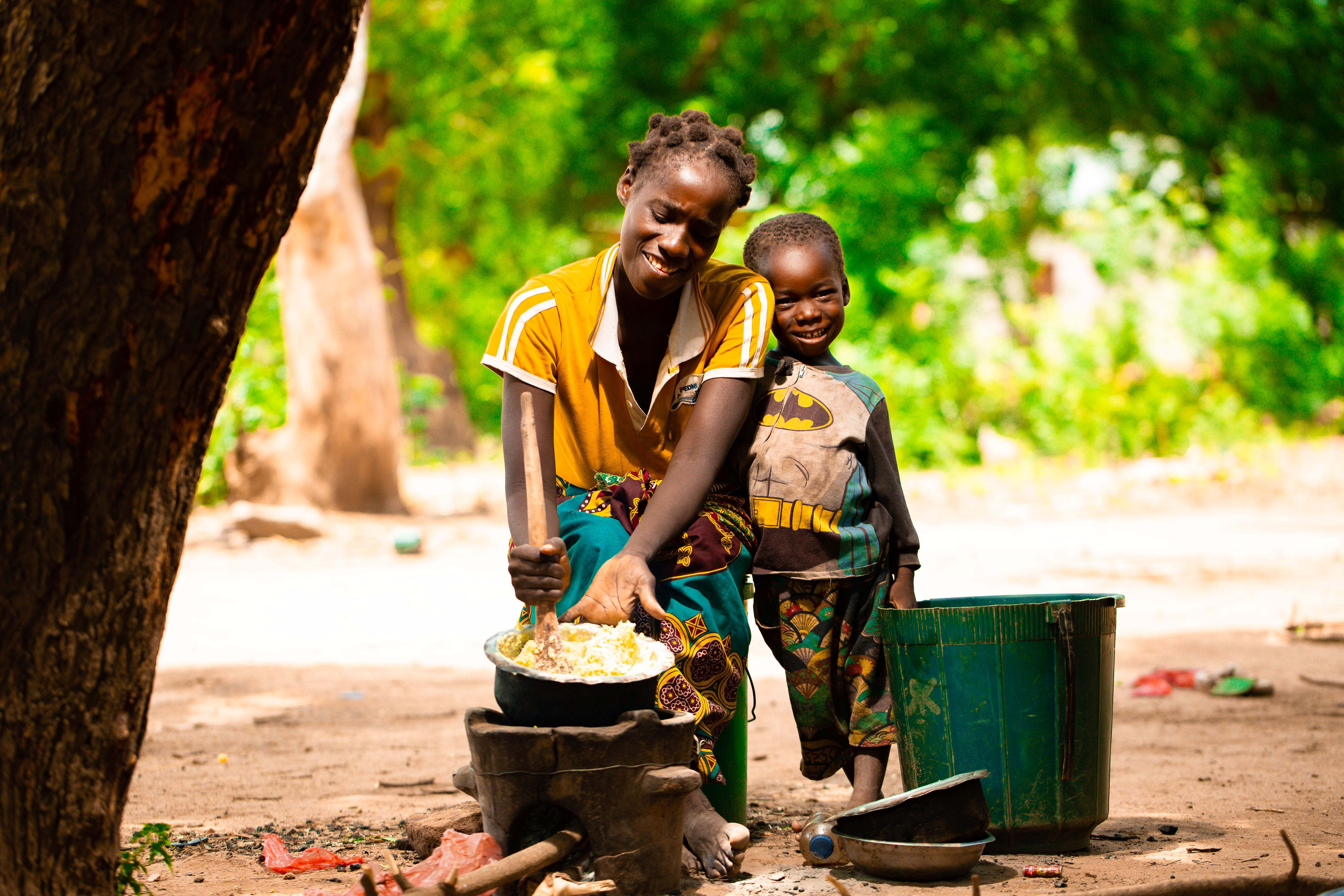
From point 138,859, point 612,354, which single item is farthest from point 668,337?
point 138,859

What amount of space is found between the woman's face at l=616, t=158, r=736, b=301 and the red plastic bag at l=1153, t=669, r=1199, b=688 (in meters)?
3.61

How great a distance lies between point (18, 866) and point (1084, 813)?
2.22 meters

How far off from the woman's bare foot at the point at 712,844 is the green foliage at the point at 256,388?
29.6 ft

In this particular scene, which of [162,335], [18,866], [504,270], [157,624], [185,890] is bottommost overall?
[185,890]

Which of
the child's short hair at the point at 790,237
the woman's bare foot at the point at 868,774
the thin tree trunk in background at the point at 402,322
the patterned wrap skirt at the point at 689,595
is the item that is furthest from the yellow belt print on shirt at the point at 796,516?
the thin tree trunk in background at the point at 402,322

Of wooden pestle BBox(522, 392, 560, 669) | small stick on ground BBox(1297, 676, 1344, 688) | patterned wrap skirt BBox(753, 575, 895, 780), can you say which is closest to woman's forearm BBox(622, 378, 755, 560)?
wooden pestle BBox(522, 392, 560, 669)

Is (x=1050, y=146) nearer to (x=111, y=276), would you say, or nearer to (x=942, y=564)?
(x=942, y=564)

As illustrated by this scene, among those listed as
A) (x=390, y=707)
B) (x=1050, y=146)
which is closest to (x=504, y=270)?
(x=1050, y=146)

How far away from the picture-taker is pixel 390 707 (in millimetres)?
5227

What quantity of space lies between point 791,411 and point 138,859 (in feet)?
6.17

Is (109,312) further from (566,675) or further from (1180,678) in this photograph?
(1180,678)

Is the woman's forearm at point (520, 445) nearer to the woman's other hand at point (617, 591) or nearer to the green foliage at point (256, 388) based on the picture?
the woman's other hand at point (617, 591)

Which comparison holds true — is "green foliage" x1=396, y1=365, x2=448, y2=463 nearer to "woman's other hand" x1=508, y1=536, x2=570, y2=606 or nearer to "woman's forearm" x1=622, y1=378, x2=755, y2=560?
"woman's forearm" x1=622, y1=378, x2=755, y2=560

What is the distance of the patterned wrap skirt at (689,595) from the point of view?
111 inches
